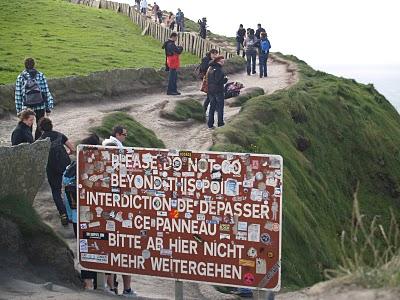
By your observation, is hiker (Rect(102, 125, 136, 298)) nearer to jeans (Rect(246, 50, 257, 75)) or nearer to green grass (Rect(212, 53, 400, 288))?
green grass (Rect(212, 53, 400, 288))

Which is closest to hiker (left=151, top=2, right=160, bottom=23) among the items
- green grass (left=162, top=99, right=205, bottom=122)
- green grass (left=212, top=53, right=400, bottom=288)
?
green grass (left=212, top=53, right=400, bottom=288)

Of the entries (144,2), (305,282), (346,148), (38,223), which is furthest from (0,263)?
(144,2)

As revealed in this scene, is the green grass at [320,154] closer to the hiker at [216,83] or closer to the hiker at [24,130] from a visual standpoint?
the hiker at [216,83]

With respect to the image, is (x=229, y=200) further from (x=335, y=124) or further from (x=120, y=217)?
(x=335, y=124)

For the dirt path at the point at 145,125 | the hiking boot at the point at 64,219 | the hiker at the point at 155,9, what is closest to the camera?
the dirt path at the point at 145,125

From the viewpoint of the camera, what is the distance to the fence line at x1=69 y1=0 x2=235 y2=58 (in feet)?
145

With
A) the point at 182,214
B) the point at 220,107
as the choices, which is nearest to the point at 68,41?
the point at 220,107

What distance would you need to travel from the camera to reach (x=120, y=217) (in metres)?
11.9

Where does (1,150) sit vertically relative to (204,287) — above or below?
above

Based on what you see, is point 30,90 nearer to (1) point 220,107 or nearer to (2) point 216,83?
(2) point 216,83

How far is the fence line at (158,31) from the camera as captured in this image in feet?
145

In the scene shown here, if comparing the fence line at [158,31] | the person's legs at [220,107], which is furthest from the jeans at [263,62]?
the person's legs at [220,107]

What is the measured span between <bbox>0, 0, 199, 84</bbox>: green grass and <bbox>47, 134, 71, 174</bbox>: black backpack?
14003mm

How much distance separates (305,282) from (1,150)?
8502 mm
